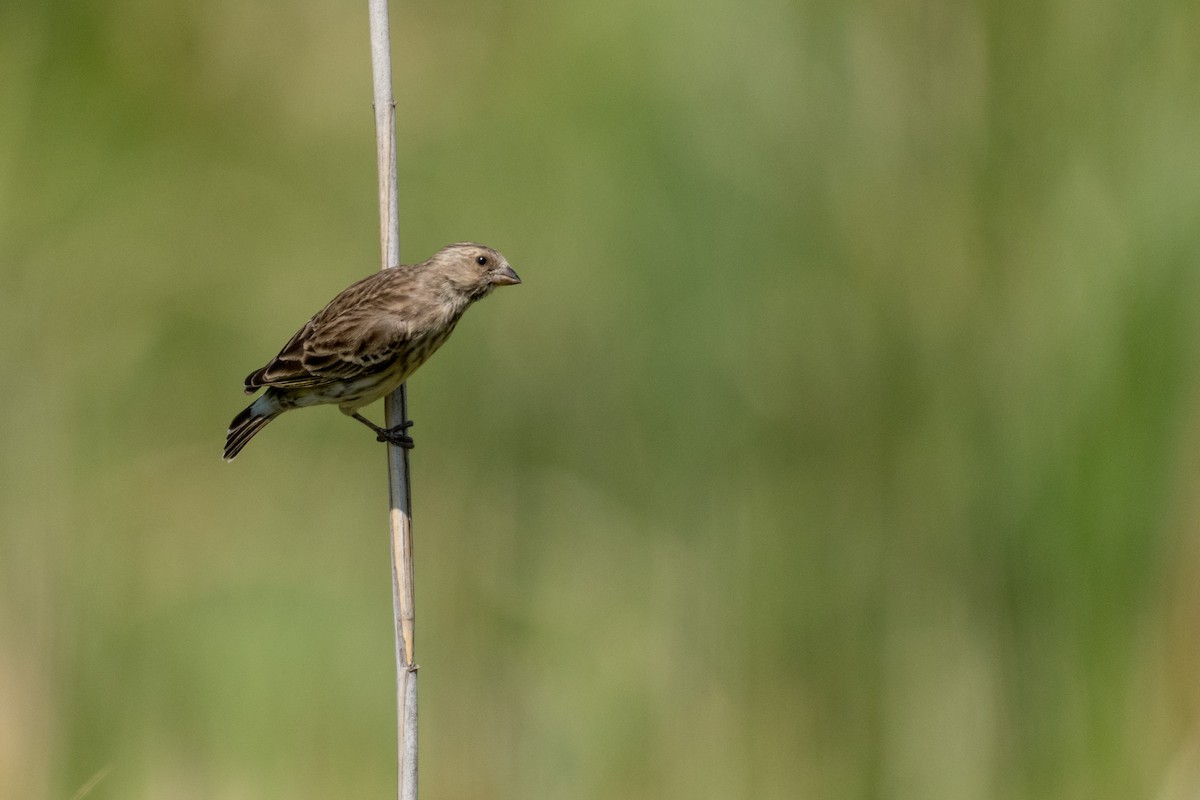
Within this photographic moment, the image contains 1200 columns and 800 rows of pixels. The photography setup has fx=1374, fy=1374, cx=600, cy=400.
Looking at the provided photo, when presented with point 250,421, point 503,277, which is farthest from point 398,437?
point 250,421

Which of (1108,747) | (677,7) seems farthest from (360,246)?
(1108,747)

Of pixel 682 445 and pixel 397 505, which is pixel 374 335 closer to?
pixel 397 505

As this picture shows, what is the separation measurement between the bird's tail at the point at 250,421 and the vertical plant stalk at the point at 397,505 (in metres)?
1.12

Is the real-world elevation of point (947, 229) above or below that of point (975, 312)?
above

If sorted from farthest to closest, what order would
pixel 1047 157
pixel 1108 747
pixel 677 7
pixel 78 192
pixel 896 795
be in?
1. pixel 78 192
2. pixel 677 7
3. pixel 1047 157
4. pixel 896 795
5. pixel 1108 747

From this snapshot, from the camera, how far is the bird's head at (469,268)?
13.8 ft

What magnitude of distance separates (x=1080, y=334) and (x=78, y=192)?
384cm

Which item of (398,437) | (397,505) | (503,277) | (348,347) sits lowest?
(397,505)

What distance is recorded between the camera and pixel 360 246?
5.75m

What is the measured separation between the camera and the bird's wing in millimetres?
4027

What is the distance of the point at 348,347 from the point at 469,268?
18.2 inches

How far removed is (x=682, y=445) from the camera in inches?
179

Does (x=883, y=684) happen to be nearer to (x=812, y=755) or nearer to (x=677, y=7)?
(x=812, y=755)

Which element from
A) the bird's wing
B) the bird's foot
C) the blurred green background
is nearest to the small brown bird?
the bird's wing
